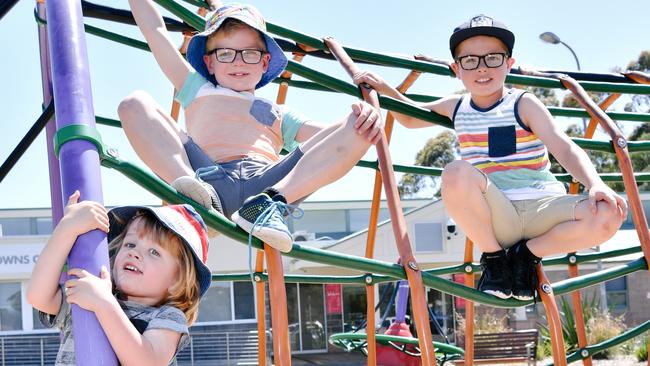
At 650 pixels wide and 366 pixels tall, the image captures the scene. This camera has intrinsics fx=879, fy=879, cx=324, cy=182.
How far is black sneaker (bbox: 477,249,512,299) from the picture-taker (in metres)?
2.48

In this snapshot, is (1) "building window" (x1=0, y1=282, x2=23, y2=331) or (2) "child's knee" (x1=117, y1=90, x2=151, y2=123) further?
(1) "building window" (x1=0, y1=282, x2=23, y2=331)

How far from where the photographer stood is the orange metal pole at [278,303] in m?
1.94

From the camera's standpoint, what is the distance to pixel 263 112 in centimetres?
254

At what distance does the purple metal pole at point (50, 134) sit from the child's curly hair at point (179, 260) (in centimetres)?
53

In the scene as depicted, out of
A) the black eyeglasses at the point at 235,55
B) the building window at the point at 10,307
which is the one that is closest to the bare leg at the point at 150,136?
the black eyeglasses at the point at 235,55

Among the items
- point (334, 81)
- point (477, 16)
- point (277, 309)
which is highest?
point (477, 16)

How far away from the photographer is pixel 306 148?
2264mm

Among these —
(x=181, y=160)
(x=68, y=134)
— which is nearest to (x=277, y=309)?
(x=181, y=160)

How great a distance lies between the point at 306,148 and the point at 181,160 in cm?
32

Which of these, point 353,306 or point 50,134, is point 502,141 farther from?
point 353,306

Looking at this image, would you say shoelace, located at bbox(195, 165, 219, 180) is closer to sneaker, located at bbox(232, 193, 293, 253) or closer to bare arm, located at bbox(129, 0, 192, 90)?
sneaker, located at bbox(232, 193, 293, 253)

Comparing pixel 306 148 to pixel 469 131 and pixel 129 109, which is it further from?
pixel 469 131

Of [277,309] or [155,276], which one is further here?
[277,309]

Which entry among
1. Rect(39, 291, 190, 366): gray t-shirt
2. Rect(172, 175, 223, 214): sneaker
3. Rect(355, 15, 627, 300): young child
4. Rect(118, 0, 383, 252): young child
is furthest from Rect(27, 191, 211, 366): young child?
Rect(355, 15, 627, 300): young child
